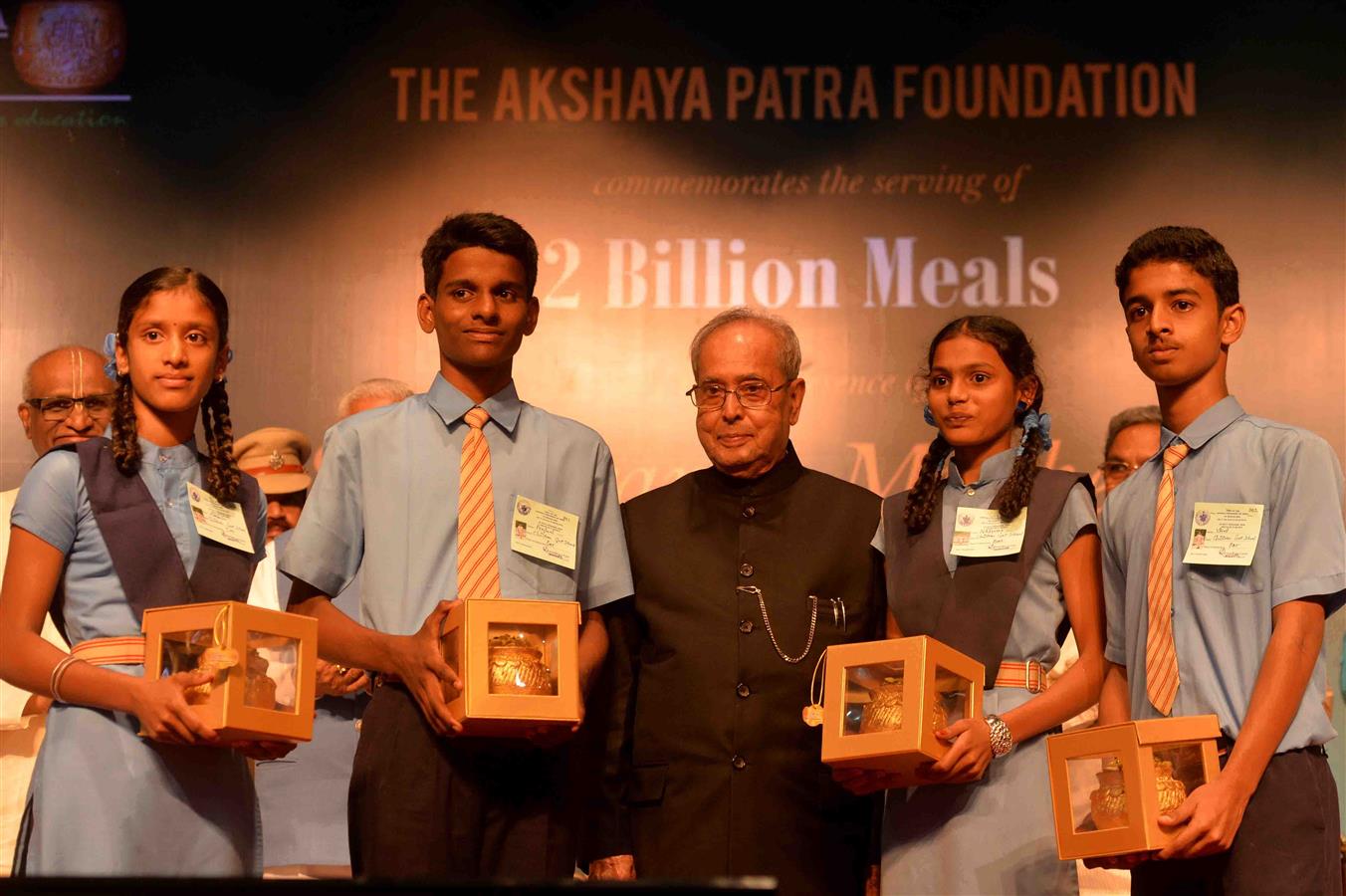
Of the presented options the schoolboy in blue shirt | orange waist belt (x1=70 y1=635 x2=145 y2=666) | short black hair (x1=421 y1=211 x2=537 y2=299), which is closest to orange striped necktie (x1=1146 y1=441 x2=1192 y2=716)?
the schoolboy in blue shirt

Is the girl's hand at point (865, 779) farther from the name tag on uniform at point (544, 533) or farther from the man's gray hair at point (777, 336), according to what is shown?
the man's gray hair at point (777, 336)

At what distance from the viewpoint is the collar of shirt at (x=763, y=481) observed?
3.75 m

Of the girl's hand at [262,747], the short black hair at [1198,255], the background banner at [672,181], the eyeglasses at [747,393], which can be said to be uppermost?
the background banner at [672,181]

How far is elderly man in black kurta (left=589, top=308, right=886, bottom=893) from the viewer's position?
348cm

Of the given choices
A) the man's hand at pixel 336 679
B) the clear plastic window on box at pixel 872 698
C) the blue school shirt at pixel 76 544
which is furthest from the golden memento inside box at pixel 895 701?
the man's hand at pixel 336 679

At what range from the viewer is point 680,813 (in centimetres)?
349

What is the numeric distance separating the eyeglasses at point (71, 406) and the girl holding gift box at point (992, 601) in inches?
116

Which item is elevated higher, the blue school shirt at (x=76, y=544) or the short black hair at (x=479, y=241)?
the short black hair at (x=479, y=241)

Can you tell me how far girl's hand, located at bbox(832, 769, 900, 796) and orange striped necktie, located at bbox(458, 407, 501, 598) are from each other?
78 cm

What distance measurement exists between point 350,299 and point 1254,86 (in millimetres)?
3346

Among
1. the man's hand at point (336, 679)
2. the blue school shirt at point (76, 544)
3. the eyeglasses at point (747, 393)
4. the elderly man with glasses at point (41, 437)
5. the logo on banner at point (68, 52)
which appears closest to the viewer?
the blue school shirt at point (76, 544)

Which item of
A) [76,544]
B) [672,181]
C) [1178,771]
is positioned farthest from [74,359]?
[1178,771]

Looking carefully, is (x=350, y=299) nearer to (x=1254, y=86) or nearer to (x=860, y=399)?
(x=860, y=399)

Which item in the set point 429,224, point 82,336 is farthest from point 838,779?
point 82,336
